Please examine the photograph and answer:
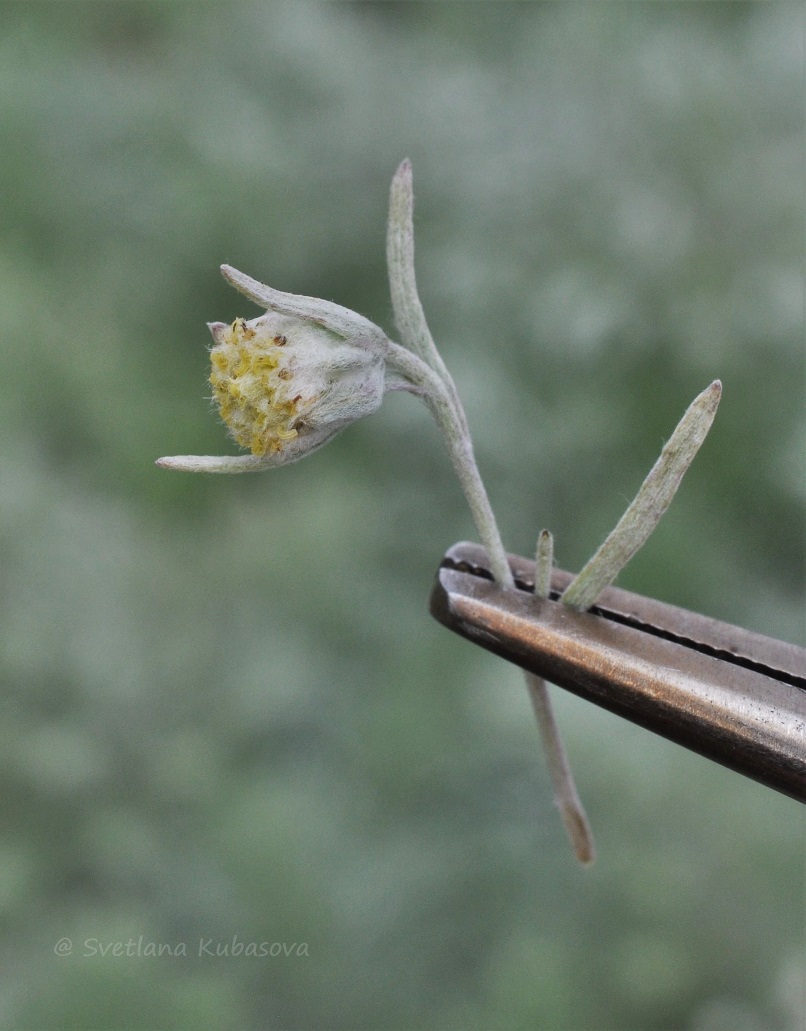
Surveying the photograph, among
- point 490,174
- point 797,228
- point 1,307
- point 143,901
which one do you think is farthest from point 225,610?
point 797,228

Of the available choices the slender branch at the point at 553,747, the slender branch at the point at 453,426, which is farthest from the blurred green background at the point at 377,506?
the slender branch at the point at 453,426

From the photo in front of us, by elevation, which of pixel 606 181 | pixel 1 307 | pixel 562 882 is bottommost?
pixel 562 882

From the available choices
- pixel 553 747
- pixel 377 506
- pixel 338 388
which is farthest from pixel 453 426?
pixel 377 506

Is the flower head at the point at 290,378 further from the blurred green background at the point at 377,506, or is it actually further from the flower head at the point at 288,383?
the blurred green background at the point at 377,506

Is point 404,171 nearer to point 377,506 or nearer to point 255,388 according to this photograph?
point 255,388

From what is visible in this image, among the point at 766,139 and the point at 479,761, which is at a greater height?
the point at 766,139

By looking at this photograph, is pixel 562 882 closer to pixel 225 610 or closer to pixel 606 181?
pixel 225 610
